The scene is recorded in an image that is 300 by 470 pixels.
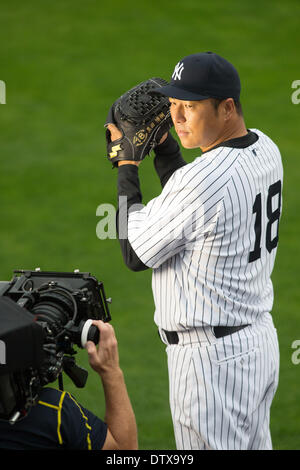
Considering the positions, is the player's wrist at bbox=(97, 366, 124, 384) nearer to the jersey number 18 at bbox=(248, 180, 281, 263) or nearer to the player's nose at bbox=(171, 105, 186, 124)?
the jersey number 18 at bbox=(248, 180, 281, 263)

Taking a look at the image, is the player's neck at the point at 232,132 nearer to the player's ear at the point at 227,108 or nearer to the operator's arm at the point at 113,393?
the player's ear at the point at 227,108

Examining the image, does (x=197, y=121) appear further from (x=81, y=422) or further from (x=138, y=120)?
(x=81, y=422)

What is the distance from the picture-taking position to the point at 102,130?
8898 millimetres

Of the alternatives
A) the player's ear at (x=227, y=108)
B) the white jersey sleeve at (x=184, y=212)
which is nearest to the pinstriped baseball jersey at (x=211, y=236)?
the white jersey sleeve at (x=184, y=212)

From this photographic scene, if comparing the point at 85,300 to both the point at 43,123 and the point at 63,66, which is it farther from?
the point at 63,66

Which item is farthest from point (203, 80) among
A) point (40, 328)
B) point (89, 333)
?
point (40, 328)

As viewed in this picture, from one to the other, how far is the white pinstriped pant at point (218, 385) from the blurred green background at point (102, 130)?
1.78 metres

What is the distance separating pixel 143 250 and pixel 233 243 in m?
0.32

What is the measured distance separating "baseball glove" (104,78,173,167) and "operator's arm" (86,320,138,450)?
683 mm

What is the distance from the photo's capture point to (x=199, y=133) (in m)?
2.74

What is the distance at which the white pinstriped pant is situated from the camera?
2738 millimetres

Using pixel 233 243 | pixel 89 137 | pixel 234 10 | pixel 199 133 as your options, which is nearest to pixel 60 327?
pixel 233 243

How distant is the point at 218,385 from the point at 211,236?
54 centimetres

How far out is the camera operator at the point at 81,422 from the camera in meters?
2.43
